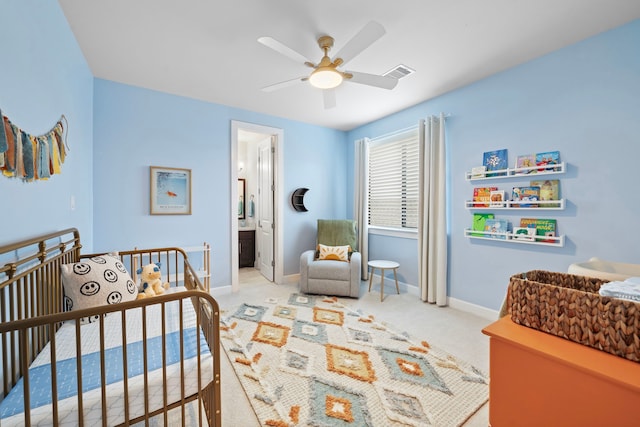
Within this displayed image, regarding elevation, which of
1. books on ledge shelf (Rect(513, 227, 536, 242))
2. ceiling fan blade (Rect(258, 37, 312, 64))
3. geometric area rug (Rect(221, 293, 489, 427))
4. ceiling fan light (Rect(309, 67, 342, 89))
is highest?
ceiling fan blade (Rect(258, 37, 312, 64))

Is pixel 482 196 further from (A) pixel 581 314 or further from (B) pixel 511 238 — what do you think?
(A) pixel 581 314

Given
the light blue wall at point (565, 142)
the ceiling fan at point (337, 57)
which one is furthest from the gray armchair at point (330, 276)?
the ceiling fan at point (337, 57)

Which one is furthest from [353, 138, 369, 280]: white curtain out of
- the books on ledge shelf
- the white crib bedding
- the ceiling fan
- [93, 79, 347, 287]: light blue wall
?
the white crib bedding

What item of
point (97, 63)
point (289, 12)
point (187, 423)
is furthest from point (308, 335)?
point (97, 63)

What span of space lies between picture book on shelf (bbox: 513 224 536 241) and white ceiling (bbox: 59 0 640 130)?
4.96 feet

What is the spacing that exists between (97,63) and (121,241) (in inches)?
68.6

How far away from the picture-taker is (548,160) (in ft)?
7.68

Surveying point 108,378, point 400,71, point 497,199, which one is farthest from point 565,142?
point 108,378

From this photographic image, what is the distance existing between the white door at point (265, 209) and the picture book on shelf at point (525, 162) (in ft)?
9.79

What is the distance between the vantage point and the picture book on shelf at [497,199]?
2615mm

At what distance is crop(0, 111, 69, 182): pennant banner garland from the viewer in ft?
3.72

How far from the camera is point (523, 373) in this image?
0.77 metres

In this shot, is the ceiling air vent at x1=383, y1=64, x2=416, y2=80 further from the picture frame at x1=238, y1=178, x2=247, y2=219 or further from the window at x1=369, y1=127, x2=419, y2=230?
the picture frame at x1=238, y1=178, x2=247, y2=219

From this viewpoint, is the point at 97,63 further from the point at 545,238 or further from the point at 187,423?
the point at 545,238
